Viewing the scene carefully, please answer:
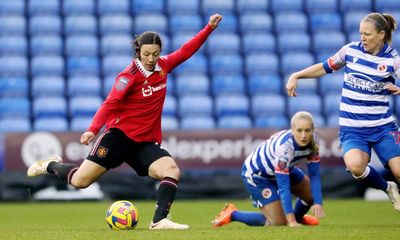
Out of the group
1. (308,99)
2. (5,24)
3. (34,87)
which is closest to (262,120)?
(308,99)

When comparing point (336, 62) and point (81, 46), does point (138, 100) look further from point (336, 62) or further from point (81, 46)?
point (81, 46)

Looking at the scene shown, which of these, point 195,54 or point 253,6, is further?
point 253,6

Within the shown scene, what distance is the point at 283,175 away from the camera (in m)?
A: 8.53

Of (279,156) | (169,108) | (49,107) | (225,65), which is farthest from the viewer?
(225,65)

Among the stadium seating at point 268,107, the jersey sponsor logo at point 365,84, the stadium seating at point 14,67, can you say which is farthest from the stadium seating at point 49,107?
the jersey sponsor logo at point 365,84

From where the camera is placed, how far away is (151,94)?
827 cm

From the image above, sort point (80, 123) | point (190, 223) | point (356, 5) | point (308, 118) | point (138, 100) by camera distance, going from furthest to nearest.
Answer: point (356, 5), point (80, 123), point (190, 223), point (308, 118), point (138, 100)

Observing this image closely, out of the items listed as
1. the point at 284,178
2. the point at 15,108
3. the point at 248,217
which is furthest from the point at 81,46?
the point at 284,178

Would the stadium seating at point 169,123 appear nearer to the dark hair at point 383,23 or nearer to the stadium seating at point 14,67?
the stadium seating at point 14,67

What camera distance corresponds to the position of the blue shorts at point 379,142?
811 centimetres

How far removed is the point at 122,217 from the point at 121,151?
61cm

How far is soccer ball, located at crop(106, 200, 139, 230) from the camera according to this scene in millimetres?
8086

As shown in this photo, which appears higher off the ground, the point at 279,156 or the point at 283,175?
the point at 279,156

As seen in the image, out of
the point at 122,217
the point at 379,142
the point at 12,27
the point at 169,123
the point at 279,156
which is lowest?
the point at 122,217
